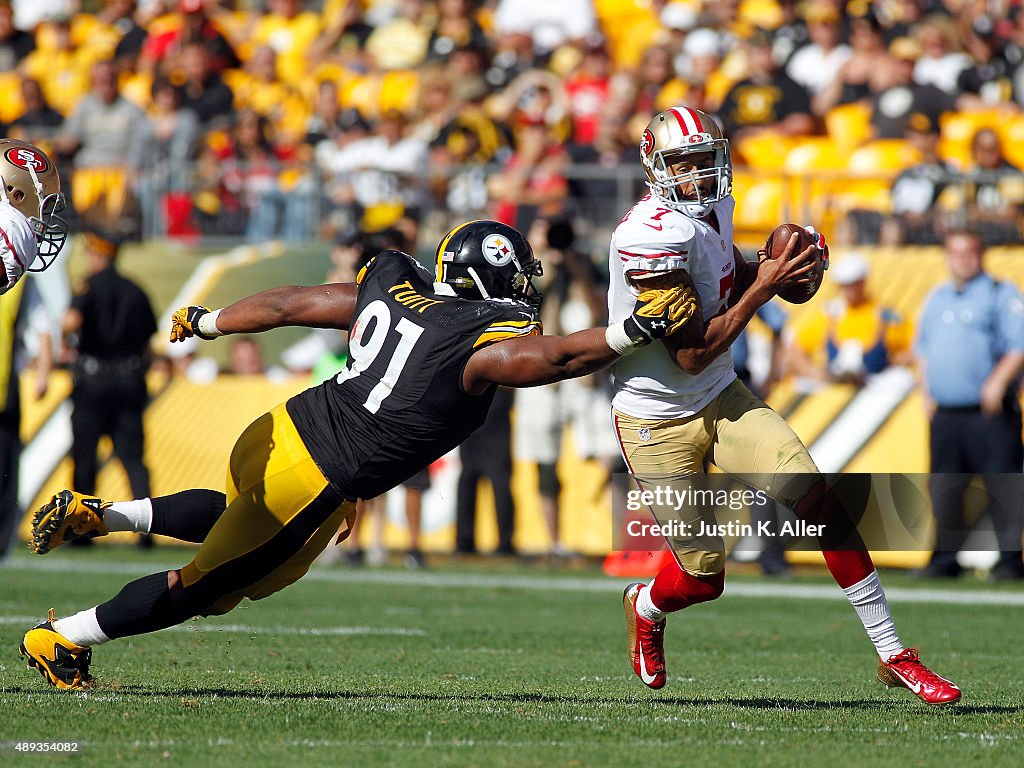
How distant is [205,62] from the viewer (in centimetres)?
1703

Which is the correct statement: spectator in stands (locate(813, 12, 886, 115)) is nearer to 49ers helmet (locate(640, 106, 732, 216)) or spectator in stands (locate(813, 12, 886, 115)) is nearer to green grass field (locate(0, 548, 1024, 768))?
green grass field (locate(0, 548, 1024, 768))

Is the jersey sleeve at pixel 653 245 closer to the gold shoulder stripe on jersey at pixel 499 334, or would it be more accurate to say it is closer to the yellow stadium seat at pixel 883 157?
the gold shoulder stripe on jersey at pixel 499 334

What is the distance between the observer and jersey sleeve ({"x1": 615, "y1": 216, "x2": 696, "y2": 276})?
5547 millimetres

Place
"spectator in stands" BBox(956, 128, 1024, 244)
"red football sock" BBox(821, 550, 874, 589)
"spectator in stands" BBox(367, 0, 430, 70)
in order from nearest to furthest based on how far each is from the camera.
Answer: "red football sock" BBox(821, 550, 874, 589) < "spectator in stands" BBox(956, 128, 1024, 244) < "spectator in stands" BBox(367, 0, 430, 70)

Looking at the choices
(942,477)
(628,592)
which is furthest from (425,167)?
(628,592)

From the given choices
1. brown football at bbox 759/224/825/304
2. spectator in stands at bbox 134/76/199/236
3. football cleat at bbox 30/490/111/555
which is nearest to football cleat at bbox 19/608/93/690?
football cleat at bbox 30/490/111/555

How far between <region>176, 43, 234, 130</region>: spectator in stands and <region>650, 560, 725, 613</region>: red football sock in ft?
36.1

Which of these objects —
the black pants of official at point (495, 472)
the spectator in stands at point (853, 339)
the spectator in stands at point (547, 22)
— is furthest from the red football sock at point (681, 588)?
the spectator in stands at point (547, 22)

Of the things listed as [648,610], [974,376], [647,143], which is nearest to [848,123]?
[974,376]

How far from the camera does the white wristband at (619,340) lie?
17.0ft

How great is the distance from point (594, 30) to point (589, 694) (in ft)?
38.7

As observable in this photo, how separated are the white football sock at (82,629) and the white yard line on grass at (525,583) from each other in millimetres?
4861

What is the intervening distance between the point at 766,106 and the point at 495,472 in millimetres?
4685

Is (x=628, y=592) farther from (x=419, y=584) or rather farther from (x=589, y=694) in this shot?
(x=419, y=584)
